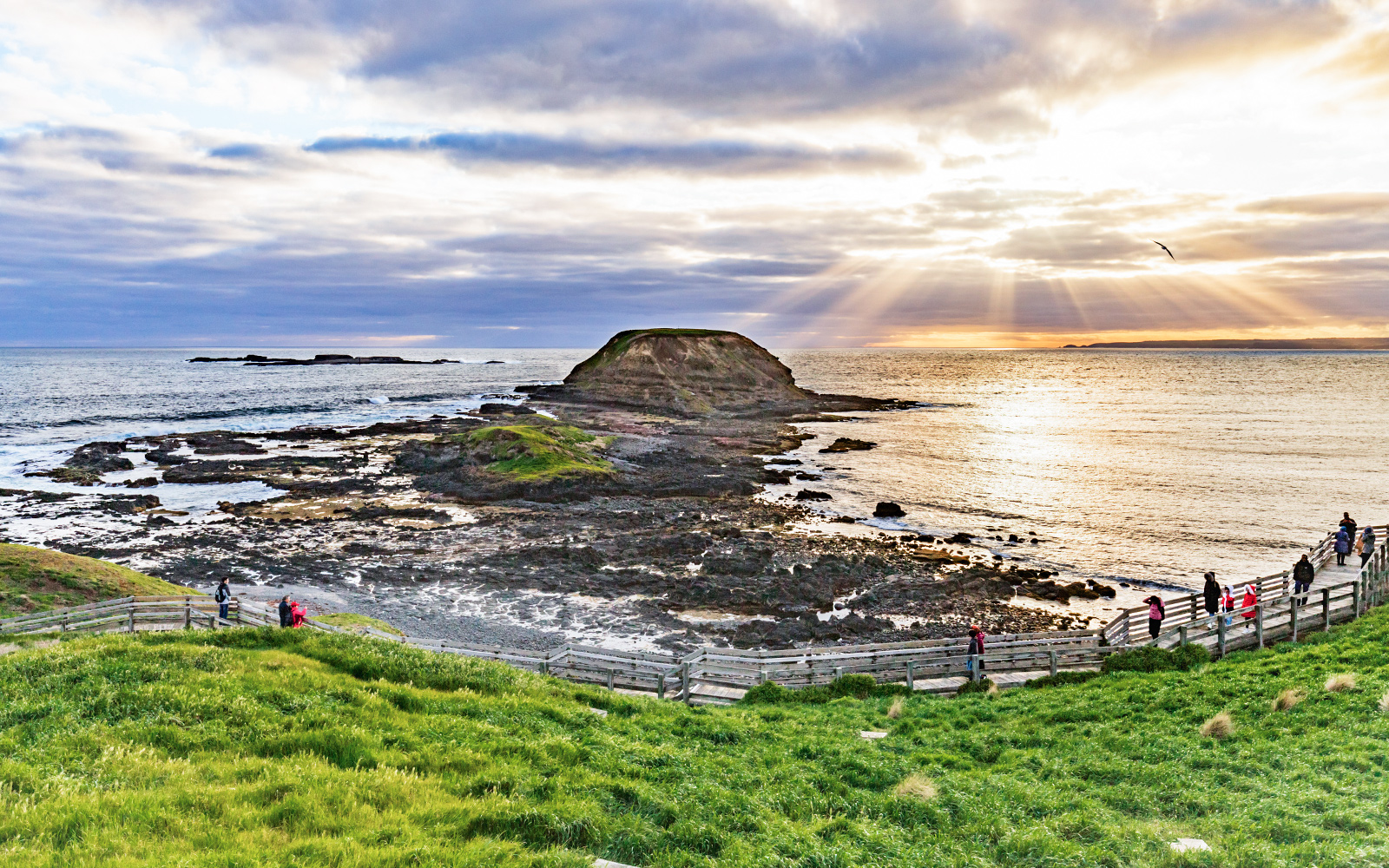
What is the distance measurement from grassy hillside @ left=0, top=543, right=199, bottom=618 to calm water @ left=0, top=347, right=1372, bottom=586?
77.6 ft

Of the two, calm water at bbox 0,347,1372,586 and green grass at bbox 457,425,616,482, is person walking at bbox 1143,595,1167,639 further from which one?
green grass at bbox 457,425,616,482

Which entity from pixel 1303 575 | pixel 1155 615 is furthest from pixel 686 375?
pixel 1155 615

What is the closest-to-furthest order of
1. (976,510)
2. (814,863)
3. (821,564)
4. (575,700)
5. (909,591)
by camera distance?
(814,863) → (575,700) → (909,591) → (821,564) → (976,510)

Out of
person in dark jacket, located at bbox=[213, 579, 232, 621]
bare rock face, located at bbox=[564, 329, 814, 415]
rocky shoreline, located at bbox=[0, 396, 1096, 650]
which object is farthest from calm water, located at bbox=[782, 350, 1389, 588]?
person in dark jacket, located at bbox=[213, 579, 232, 621]

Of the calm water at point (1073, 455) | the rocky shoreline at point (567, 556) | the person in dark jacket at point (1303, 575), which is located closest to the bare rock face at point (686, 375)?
the calm water at point (1073, 455)

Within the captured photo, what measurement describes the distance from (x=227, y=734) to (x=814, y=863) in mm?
7184

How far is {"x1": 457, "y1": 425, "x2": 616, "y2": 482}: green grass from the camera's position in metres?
54.4

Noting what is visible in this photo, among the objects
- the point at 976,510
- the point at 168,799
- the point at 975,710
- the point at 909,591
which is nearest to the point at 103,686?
the point at 168,799

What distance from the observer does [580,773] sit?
9.02 metres

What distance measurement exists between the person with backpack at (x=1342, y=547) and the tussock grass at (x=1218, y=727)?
21499 millimetres

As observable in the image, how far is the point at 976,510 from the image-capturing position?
50219 millimetres

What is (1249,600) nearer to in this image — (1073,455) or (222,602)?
(222,602)

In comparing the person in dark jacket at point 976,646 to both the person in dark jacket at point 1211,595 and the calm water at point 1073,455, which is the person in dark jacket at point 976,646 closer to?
the person in dark jacket at point 1211,595

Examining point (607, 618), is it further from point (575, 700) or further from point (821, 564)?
point (575, 700)
